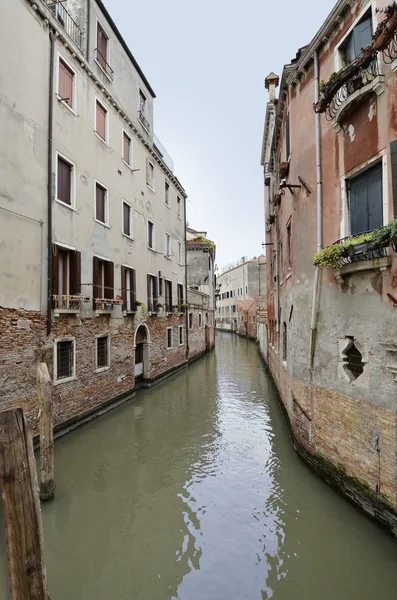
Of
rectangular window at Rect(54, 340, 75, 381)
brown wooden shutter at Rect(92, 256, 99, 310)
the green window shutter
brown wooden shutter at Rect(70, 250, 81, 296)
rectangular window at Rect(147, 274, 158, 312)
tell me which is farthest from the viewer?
rectangular window at Rect(147, 274, 158, 312)

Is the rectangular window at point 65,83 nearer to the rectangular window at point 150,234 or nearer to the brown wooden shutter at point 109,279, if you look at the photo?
the brown wooden shutter at point 109,279

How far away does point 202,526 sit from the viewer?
16.7 feet

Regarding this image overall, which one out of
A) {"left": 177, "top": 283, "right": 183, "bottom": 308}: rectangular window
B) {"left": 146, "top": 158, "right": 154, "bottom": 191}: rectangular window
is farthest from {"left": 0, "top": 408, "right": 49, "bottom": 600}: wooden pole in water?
{"left": 177, "top": 283, "right": 183, "bottom": 308}: rectangular window

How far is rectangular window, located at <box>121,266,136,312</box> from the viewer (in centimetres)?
1211

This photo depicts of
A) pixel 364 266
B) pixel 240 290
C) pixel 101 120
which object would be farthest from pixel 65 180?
pixel 240 290

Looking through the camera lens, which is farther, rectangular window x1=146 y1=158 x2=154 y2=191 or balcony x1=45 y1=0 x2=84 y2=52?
rectangular window x1=146 y1=158 x2=154 y2=191

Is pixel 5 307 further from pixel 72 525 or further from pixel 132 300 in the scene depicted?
pixel 132 300

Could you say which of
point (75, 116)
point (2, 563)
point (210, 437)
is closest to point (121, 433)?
point (210, 437)

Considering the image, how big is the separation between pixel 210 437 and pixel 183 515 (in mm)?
3337

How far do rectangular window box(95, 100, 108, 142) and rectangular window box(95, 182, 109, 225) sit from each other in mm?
1598

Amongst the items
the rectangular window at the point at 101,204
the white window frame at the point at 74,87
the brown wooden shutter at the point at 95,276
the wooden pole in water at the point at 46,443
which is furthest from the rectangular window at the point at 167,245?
the wooden pole in water at the point at 46,443

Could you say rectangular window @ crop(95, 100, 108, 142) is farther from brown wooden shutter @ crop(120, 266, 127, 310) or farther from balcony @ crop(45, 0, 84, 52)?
brown wooden shutter @ crop(120, 266, 127, 310)

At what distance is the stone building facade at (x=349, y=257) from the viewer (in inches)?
183

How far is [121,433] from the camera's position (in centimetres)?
891
